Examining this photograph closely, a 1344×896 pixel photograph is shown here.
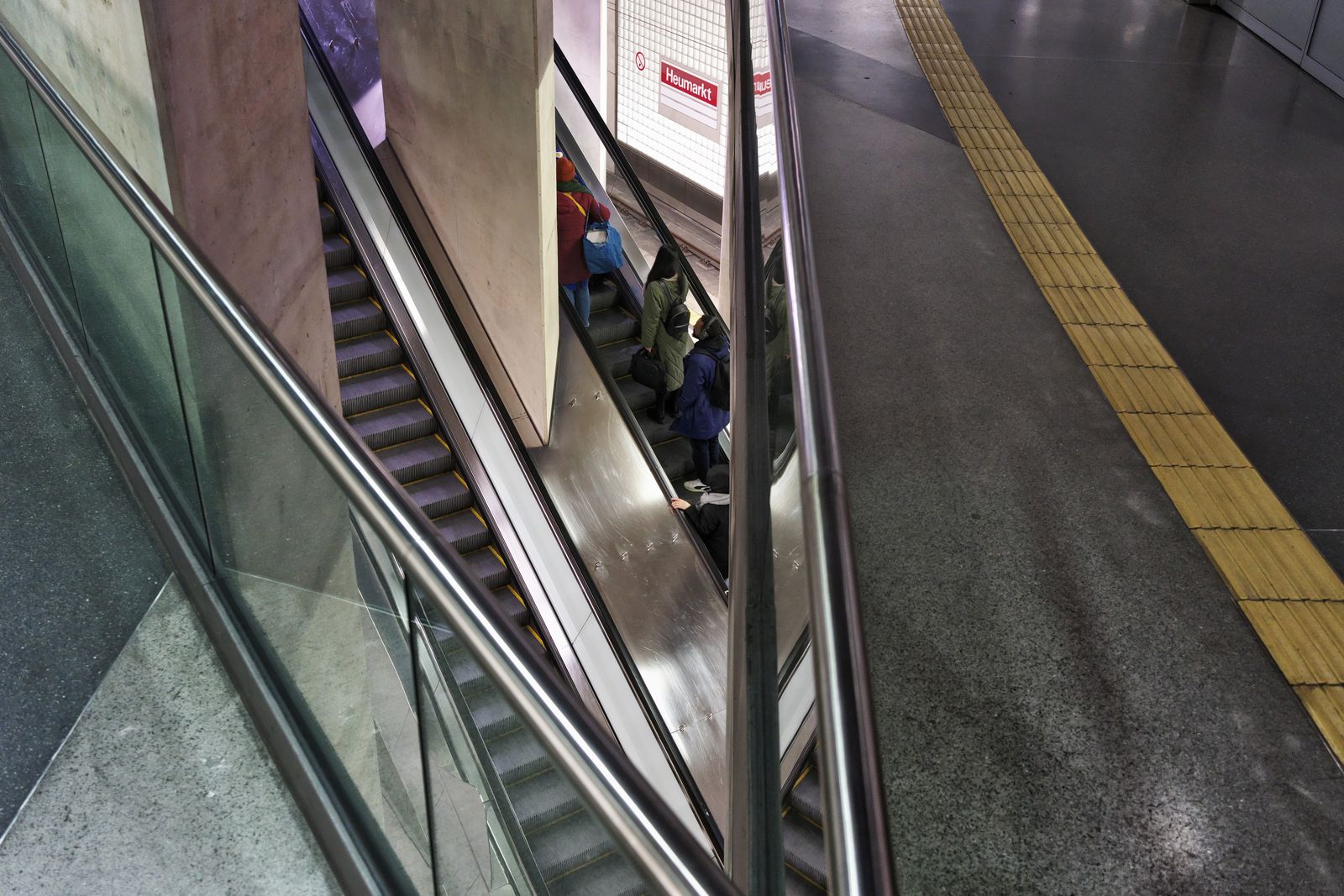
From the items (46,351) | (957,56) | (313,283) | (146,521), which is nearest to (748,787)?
(146,521)

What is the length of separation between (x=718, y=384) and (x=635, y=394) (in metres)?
2.51

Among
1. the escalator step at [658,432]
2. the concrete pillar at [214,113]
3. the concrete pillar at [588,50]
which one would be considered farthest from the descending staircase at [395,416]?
the concrete pillar at [588,50]

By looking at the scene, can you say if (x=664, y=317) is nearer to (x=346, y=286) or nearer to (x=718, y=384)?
(x=718, y=384)

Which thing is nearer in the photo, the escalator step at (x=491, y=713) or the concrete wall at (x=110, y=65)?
the escalator step at (x=491, y=713)

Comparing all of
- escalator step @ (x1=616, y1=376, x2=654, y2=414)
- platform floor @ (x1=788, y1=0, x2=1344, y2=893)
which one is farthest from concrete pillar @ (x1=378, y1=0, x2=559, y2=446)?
platform floor @ (x1=788, y1=0, x2=1344, y2=893)

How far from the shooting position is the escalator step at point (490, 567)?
334 inches

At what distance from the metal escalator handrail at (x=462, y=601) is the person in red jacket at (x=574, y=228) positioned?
7266 millimetres

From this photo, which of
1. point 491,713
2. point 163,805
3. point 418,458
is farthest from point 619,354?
point 491,713

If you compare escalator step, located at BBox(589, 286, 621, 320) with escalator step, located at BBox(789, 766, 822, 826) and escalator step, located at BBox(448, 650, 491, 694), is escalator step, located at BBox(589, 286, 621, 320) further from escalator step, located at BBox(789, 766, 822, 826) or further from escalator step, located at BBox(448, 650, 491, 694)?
escalator step, located at BBox(448, 650, 491, 694)

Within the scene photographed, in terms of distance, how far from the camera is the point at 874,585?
8.11ft

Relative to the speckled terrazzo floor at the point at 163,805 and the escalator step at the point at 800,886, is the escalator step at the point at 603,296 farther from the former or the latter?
the speckled terrazzo floor at the point at 163,805

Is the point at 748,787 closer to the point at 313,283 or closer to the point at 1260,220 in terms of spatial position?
the point at 1260,220

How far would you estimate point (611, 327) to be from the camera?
1000 cm

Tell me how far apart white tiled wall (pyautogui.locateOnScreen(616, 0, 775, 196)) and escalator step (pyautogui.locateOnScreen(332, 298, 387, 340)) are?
4.03 m
